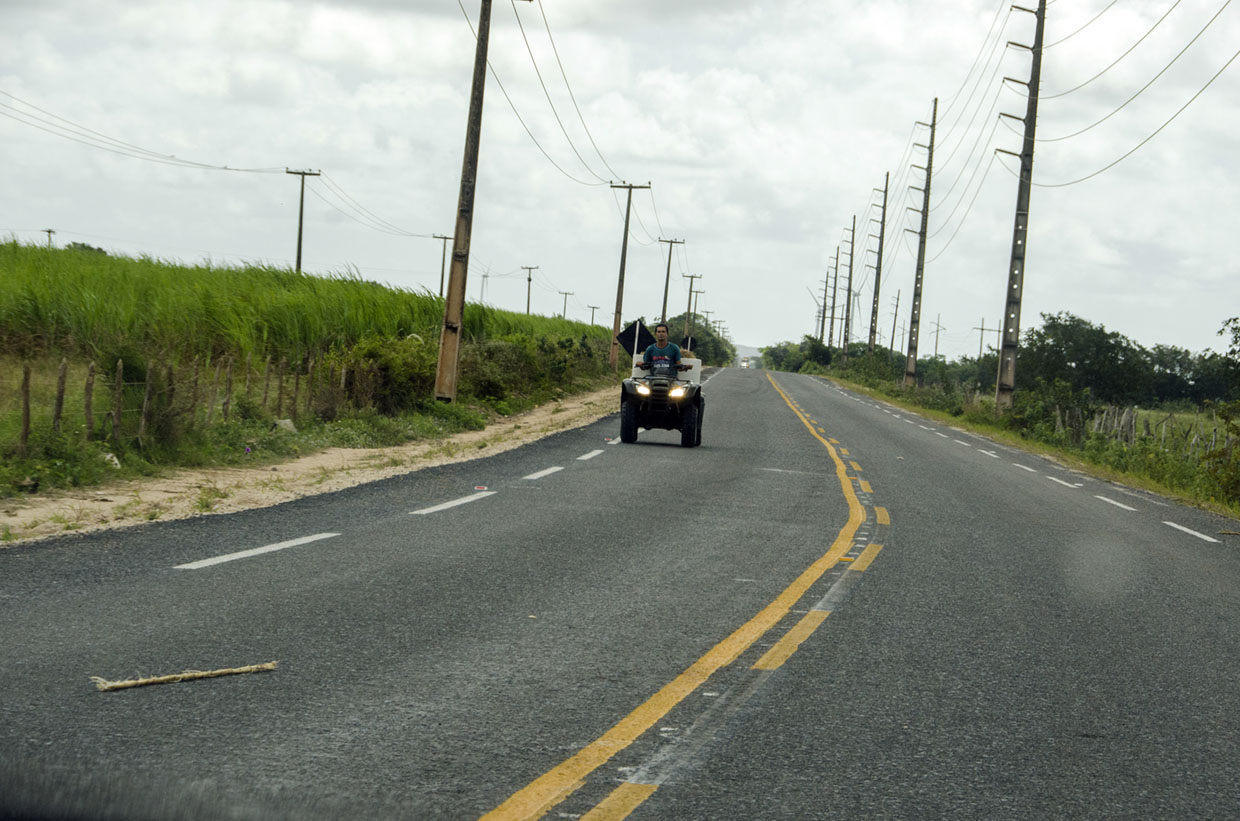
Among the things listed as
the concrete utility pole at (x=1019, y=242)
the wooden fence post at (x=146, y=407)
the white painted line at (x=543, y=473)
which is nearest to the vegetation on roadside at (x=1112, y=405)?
the concrete utility pole at (x=1019, y=242)

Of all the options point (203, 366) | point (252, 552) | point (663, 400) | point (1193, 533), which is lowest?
point (252, 552)

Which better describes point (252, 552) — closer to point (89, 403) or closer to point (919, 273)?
point (89, 403)

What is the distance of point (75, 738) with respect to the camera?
4129 mm

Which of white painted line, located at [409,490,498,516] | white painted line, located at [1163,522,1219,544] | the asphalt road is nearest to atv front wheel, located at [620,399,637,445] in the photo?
white painted line, located at [409,490,498,516]

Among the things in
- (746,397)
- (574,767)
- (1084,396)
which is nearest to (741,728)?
(574,767)

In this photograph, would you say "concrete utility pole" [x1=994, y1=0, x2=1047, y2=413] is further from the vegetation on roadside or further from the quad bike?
the quad bike

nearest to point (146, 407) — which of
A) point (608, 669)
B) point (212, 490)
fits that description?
point (212, 490)

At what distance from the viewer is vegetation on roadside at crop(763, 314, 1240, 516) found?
69.8 feet

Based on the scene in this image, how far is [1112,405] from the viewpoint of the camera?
47000 millimetres

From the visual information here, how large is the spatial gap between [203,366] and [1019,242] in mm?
25576

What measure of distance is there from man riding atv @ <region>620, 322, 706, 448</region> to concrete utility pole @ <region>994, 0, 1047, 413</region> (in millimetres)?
18690

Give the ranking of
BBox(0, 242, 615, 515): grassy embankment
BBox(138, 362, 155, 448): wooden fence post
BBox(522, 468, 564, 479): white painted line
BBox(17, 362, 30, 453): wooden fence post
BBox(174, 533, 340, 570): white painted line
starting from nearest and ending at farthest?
BBox(174, 533, 340, 570): white painted line, BBox(17, 362, 30, 453): wooden fence post, BBox(0, 242, 615, 515): grassy embankment, BBox(138, 362, 155, 448): wooden fence post, BBox(522, 468, 564, 479): white painted line

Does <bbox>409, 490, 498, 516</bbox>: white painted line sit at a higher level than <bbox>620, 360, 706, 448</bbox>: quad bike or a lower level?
lower

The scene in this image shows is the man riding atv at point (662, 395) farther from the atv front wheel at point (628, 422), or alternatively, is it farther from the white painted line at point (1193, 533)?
the white painted line at point (1193, 533)
